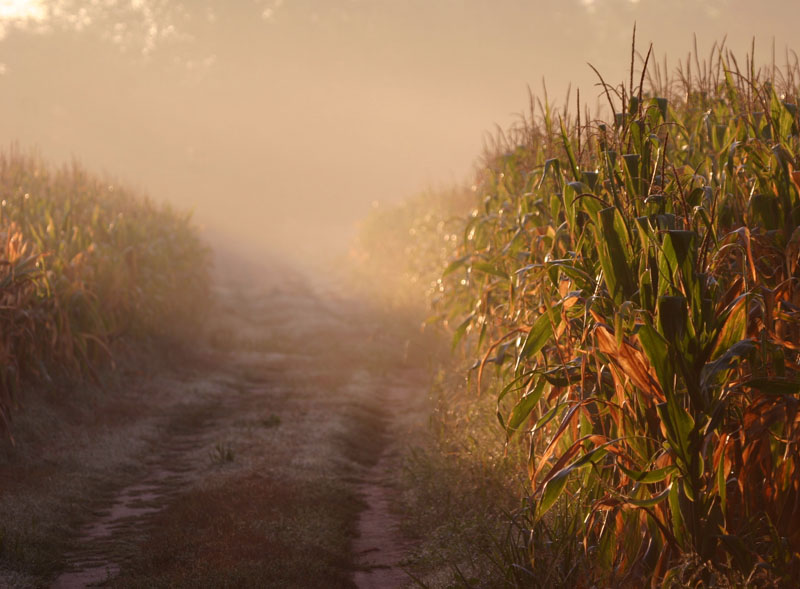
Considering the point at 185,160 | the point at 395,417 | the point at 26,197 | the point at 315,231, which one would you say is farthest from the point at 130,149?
the point at 395,417

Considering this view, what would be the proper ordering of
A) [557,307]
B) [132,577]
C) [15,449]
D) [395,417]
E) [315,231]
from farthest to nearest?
[315,231] < [395,417] < [15,449] < [132,577] < [557,307]

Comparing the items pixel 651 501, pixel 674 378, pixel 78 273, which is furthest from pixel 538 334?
pixel 78 273

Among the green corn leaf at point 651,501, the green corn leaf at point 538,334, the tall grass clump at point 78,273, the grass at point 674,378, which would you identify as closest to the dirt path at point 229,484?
the tall grass clump at point 78,273

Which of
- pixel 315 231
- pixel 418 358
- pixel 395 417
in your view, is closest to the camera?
pixel 395 417

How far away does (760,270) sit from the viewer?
4.85 m

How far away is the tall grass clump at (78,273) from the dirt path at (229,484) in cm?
96

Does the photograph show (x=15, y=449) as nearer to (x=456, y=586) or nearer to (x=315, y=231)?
(x=456, y=586)

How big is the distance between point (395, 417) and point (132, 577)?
6840 millimetres

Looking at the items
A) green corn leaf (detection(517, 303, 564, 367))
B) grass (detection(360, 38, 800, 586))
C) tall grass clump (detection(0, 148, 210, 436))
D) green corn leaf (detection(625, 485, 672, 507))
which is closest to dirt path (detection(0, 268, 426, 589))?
tall grass clump (detection(0, 148, 210, 436))

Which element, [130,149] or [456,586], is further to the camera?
[130,149]

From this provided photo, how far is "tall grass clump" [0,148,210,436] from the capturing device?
31.6 ft

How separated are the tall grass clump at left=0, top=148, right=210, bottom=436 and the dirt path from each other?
96cm

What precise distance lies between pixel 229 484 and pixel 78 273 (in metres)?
4.82

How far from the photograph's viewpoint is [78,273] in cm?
1153
